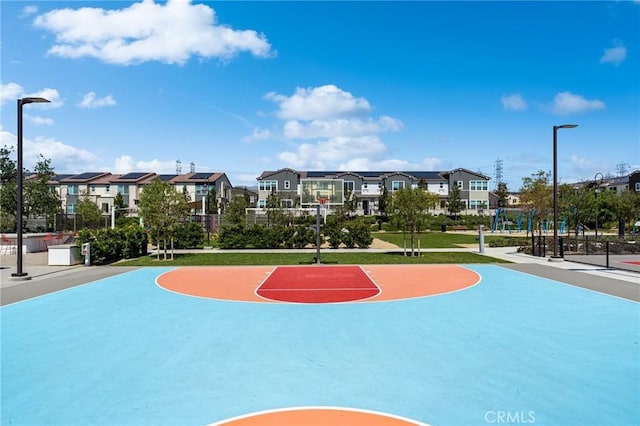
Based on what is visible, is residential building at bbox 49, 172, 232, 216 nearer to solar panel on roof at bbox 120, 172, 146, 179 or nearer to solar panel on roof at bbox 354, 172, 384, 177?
solar panel on roof at bbox 120, 172, 146, 179

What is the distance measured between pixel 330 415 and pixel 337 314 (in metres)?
5.36

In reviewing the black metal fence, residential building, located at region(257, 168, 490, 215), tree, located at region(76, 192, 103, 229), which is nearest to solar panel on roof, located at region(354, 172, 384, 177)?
residential building, located at region(257, 168, 490, 215)

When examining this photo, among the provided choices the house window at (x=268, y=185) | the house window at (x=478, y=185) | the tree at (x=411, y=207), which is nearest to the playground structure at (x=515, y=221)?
the house window at (x=478, y=185)

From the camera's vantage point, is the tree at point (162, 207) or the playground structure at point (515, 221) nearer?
the tree at point (162, 207)

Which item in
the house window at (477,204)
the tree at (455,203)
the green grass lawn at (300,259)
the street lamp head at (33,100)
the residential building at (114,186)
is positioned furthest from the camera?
the house window at (477,204)

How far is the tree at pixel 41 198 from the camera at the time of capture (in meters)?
41.1

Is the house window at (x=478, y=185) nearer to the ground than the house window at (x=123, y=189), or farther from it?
farther from it

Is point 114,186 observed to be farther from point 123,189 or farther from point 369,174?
point 369,174

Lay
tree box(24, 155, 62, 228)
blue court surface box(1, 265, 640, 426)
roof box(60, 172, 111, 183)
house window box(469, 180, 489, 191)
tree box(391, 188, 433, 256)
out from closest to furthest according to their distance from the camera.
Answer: blue court surface box(1, 265, 640, 426) < tree box(391, 188, 433, 256) < tree box(24, 155, 62, 228) < roof box(60, 172, 111, 183) < house window box(469, 180, 489, 191)

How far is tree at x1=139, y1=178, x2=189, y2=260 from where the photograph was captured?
22.1 metres

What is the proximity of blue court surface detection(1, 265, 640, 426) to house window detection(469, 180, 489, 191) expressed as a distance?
62.4 meters

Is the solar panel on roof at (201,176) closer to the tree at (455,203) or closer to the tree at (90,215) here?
the tree at (90,215)

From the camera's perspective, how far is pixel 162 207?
22266mm

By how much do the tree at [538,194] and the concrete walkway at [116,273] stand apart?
12181 millimetres
